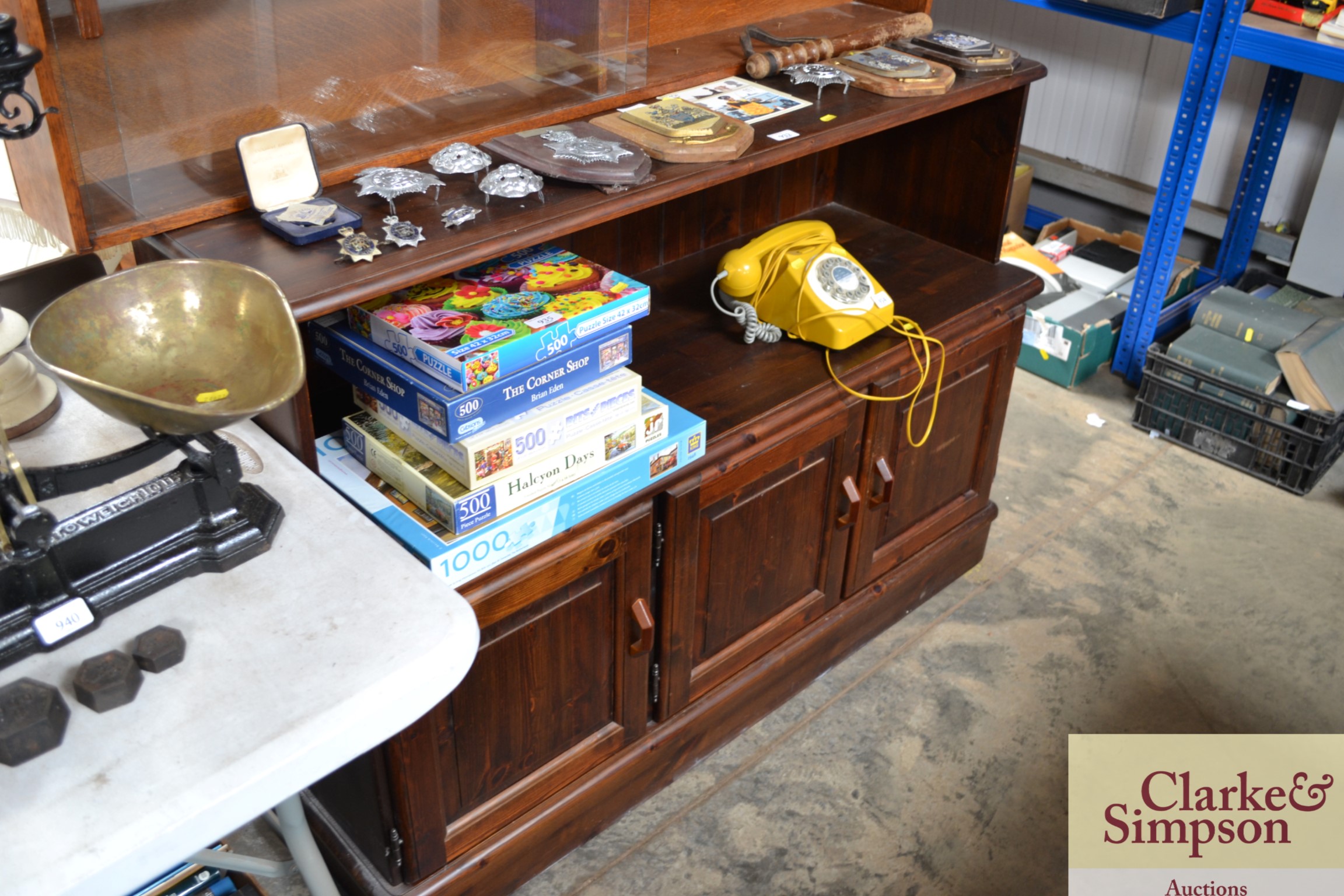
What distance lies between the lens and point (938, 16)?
4.25 metres

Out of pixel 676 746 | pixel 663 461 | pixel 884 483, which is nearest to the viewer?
pixel 663 461

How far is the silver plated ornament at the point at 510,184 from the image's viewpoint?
1.56 metres

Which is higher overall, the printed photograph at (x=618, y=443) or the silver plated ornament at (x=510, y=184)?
the silver plated ornament at (x=510, y=184)

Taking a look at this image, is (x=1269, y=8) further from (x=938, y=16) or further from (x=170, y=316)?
(x=170, y=316)

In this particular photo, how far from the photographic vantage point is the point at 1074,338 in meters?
3.19

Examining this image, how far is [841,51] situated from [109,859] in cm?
176

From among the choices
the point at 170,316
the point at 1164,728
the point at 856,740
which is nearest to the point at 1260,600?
the point at 1164,728

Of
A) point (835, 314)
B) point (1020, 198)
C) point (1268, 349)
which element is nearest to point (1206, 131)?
point (1268, 349)

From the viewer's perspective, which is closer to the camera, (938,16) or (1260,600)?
(1260,600)

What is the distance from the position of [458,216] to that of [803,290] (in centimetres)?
67

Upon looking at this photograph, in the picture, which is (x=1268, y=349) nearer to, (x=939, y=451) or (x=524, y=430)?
(x=939, y=451)

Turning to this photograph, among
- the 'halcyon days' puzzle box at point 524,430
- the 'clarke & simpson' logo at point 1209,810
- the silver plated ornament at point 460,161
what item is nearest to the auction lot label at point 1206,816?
the 'clarke & simpson' logo at point 1209,810

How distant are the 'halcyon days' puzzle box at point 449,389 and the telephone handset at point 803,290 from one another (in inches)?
18.0

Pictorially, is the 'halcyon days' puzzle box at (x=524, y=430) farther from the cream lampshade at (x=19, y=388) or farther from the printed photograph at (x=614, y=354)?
the cream lampshade at (x=19, y=388)
